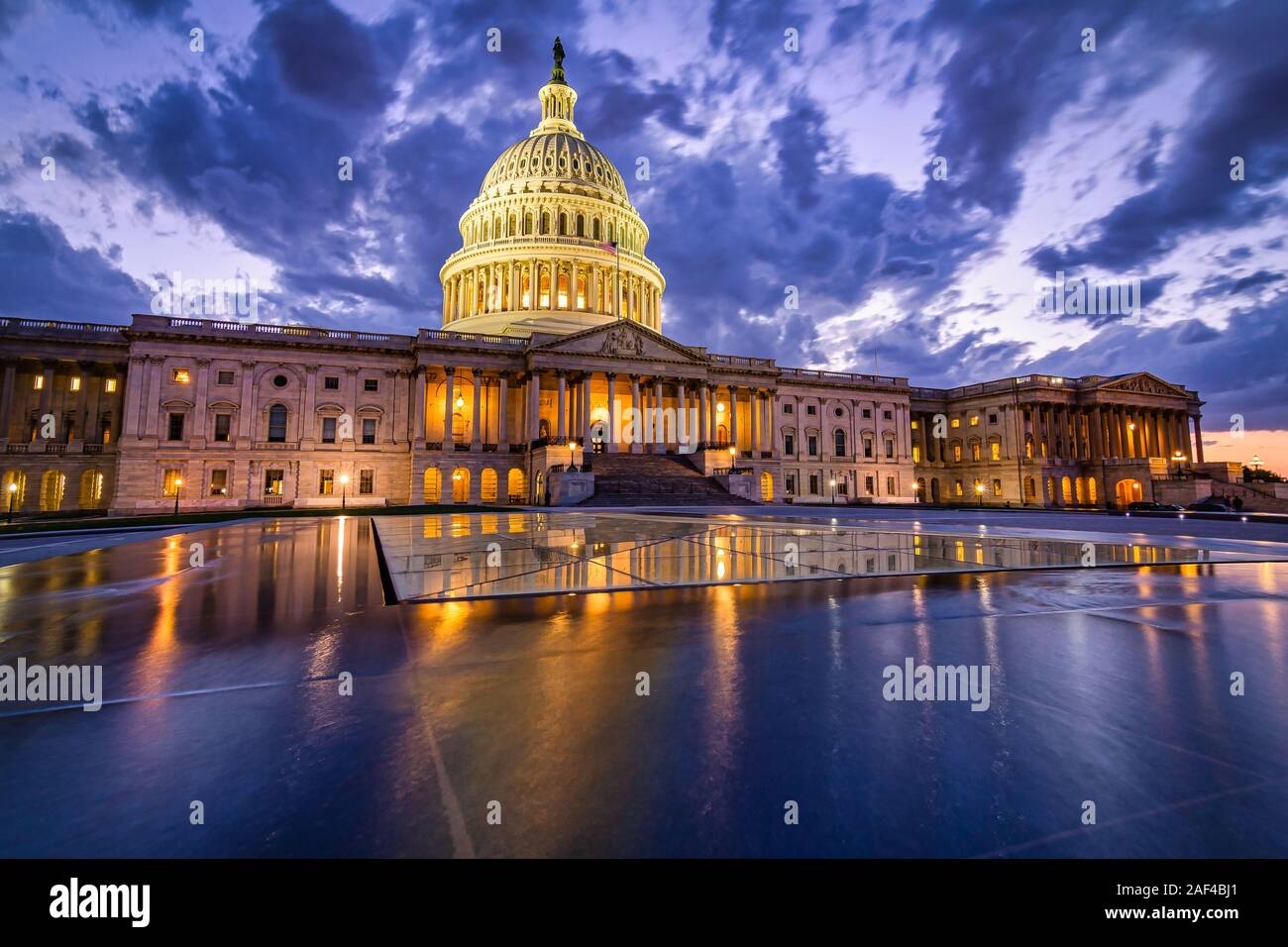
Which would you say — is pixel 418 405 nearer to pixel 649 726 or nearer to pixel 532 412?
pixel 532 412

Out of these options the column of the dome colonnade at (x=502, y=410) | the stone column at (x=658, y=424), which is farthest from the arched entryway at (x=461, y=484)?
the stone column at (x=658, y=424)

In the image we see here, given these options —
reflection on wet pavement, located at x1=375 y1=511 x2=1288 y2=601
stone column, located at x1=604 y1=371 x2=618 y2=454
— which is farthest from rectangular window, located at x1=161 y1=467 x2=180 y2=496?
reflection on wet pavement, located at x1=375 y1=511 x2=1288 y2=601

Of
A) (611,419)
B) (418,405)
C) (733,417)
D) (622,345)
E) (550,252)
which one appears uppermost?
(550,252)

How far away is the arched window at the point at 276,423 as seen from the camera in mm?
49125

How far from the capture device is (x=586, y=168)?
249ft

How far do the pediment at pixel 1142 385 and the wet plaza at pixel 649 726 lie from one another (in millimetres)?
83057

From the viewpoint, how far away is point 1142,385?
70562 mm

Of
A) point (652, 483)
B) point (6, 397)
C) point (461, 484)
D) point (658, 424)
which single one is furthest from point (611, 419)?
point (6, 397)

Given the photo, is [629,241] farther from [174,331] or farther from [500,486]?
[174,331]

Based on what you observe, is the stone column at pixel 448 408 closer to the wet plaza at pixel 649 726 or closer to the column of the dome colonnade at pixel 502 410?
the column of the dome colonnade at pixel 502 410

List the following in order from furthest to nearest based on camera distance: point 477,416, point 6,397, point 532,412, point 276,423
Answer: point 477,416 → point 532,412 → point 276,423 → point 6,397

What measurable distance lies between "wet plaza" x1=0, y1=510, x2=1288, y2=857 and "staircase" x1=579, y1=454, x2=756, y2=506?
102ft

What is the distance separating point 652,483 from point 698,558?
32.4 metres

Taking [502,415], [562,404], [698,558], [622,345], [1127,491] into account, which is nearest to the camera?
[698,558]
